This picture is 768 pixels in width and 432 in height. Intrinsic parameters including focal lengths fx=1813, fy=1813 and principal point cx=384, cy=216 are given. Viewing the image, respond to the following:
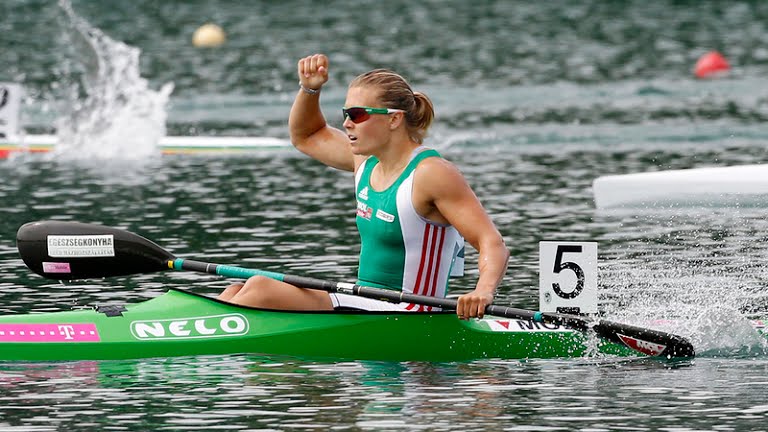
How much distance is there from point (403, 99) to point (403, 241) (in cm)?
72

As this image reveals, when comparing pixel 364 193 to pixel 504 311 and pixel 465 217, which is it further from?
pixel 504 311

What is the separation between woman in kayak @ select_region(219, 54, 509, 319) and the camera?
29.4 feet

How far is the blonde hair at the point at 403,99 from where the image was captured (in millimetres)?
9172

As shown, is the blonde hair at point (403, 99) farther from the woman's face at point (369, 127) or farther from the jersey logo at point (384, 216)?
the jersey logo at point (384, 216)

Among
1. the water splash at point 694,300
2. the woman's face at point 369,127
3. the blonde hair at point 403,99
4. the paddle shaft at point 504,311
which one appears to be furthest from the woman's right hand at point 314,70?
the water splash at point 694,300

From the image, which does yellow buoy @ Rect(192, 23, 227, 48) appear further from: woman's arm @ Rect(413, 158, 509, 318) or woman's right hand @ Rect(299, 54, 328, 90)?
woman's arm @ Rect(413, 158, 509, 318)

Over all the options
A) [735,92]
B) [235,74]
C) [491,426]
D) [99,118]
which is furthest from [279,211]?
[235,74]

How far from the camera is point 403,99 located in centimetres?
920

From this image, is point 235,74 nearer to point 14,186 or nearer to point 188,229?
point 14,186

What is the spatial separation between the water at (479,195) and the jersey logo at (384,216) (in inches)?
30.7

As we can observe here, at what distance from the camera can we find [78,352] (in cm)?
948

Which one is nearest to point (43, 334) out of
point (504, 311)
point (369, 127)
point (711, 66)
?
point (369, 127)

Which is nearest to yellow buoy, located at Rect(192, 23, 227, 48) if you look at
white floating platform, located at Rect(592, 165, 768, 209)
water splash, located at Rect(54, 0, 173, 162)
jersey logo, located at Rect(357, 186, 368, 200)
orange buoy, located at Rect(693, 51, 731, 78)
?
orange buoy, located at Rect(693, 51, 731, 78)

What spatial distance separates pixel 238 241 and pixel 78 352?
449cm
